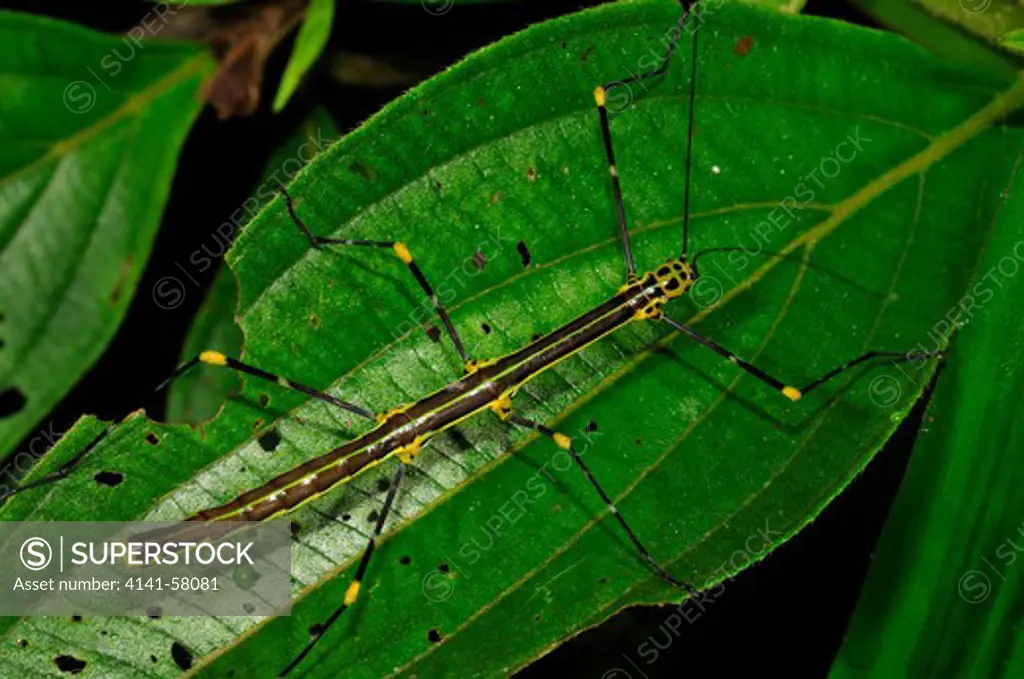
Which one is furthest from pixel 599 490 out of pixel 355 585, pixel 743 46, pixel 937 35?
pixel 937 35

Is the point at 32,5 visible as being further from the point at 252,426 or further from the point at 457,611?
the point at 457,611

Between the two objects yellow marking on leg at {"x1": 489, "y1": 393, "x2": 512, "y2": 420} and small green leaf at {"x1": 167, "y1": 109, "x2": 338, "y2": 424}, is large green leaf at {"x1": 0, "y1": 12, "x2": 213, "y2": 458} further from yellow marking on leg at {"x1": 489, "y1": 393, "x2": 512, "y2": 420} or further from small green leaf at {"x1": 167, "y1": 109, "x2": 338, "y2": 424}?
yellow marking on leg at {"x1": 489, "y1": 393, "x2": 512, "y2": 420}

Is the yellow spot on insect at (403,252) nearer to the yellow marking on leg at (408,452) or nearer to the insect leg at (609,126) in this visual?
the yellow marking on leg at (408,452)

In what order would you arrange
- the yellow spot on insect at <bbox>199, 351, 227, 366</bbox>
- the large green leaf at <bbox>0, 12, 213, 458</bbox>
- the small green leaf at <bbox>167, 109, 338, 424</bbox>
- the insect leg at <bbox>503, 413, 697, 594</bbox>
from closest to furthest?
1. the insect leg at <bbox>503, 413, 697, 594</bbox>
2. the yellow spot on insect at <bbox>199, 351, 227, 366</bbox>
3. the large green leaf at <bbox>0, 12, 213, 458</bbox>
4. the small green leaf at <bbox>167, 109, 338, 424</bbox>

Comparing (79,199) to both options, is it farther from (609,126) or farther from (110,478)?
(609,126)

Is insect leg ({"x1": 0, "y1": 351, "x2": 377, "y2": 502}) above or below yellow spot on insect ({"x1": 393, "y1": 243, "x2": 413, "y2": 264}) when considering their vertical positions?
below

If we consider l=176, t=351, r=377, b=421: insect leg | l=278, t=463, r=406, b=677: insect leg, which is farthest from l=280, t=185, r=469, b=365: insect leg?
l=278, t=463, r=406, b=677: insect leg
